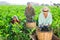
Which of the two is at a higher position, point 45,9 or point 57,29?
point 45,9

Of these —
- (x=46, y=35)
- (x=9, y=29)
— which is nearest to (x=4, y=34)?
(x=9, y=29)

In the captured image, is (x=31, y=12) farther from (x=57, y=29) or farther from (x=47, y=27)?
(x=47, y=27)

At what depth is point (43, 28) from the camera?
10.4 meters

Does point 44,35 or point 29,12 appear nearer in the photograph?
point 44,35

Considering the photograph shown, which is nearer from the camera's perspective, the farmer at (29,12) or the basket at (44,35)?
the basket at (44,35)

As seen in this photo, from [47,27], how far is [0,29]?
3.15 metres

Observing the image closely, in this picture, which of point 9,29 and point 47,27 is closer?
point 47,27

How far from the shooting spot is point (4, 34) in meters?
11.7

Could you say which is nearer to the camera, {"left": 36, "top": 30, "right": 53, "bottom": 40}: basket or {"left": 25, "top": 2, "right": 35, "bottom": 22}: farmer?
{"left": 36, "top": 30, "right": 53, "bottom": 40}: basket

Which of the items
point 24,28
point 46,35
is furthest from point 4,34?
point 46,35

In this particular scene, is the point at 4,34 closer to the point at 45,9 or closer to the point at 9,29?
the point at 9,29

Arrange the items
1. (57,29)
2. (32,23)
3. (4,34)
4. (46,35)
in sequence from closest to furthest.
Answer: (46,35)
(4,34)
(57,29)
(32,23)

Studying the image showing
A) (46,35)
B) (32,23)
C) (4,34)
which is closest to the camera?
(46,35)

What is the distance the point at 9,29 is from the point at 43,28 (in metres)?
1.78
